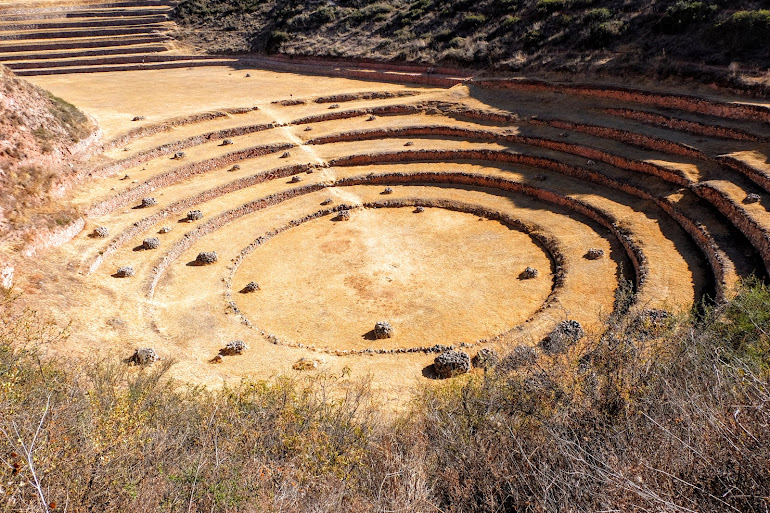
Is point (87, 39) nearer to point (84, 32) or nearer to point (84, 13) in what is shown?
point (84, 32)

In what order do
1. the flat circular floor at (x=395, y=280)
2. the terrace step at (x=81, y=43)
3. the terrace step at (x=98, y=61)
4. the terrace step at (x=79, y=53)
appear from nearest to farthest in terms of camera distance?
the flat circular floor at (x=395, y=280)
the terrace step at (x=98, y=61)
the terrace step at (x=79, y=53)
the terrace step at (x=81, y=43)

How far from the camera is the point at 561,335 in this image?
14727 millimetres

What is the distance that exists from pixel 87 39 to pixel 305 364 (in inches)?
2262

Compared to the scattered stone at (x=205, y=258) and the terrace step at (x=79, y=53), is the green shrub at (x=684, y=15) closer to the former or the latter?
the scattered stone at (x=205, y=258)

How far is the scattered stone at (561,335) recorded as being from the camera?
47.2 feet

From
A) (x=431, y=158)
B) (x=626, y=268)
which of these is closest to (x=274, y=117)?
(x=431, y=158)

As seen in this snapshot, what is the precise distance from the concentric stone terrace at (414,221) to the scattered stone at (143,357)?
88 centimetres

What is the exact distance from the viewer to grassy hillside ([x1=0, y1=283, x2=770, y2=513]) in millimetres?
7250

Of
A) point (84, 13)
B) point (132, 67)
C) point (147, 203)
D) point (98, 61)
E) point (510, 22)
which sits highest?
point (510, 22)

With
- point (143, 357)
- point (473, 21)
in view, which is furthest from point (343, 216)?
point (473, 21)

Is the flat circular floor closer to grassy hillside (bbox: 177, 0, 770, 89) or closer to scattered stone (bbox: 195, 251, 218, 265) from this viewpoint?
scattered stone (bbox: 195, 251, 218, 265)

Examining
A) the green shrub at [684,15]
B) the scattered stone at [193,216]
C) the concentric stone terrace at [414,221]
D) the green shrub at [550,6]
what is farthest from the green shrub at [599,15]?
the scattered stone at [193,216]

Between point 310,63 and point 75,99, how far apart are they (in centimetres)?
2107

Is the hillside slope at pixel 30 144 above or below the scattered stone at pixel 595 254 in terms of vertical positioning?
above
